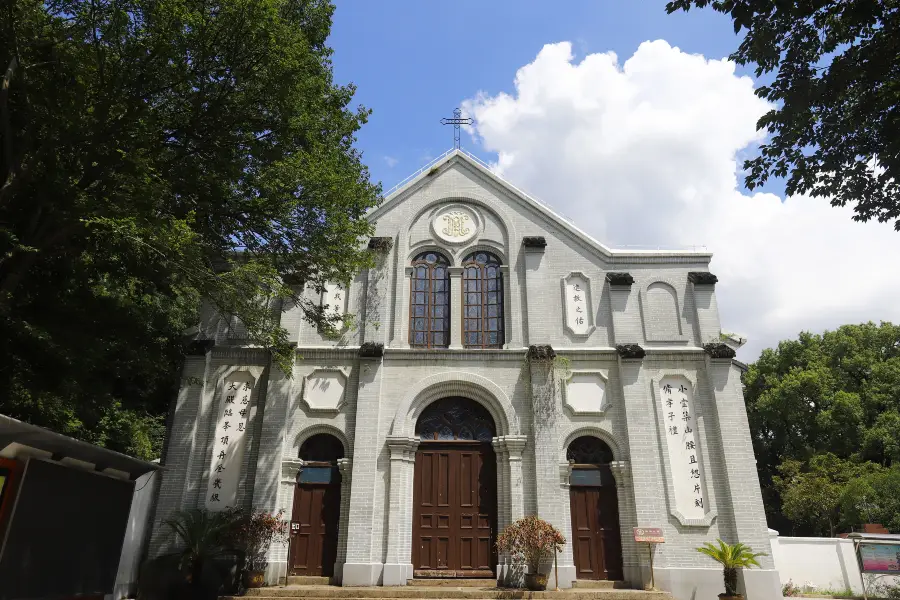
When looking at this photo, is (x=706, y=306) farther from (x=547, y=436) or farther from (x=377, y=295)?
(x=377, y=295)

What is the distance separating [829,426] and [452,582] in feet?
72.2

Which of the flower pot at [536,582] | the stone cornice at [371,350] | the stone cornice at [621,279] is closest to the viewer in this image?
the flower pot at [536,582]

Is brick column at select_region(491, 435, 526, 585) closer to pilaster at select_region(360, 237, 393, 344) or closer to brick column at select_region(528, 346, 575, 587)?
brick column at select_region(528, 346, 575, 587)

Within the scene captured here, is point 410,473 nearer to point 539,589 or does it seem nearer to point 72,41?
point 539,589

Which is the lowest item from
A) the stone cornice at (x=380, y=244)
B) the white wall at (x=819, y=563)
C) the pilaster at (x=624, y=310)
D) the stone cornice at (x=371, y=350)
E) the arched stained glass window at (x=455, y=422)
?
the white wall at (x=819, y=563)

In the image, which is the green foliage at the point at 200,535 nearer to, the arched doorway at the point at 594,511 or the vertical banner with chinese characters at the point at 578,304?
the arched doorway at the point at 594,511

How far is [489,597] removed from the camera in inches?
447

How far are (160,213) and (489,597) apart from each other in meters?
9.21

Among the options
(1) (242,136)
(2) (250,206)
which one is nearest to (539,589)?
(2) (250,206)

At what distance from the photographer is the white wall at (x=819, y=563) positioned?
15273mm

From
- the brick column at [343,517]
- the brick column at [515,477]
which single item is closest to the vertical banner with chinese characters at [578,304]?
the brick column at [515,477]

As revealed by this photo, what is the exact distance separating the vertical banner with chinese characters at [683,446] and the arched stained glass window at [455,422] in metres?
3.98

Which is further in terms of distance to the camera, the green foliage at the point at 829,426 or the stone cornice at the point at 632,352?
the green foliage at the point at 829,426

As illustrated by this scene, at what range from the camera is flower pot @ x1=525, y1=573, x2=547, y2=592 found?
467 inches
